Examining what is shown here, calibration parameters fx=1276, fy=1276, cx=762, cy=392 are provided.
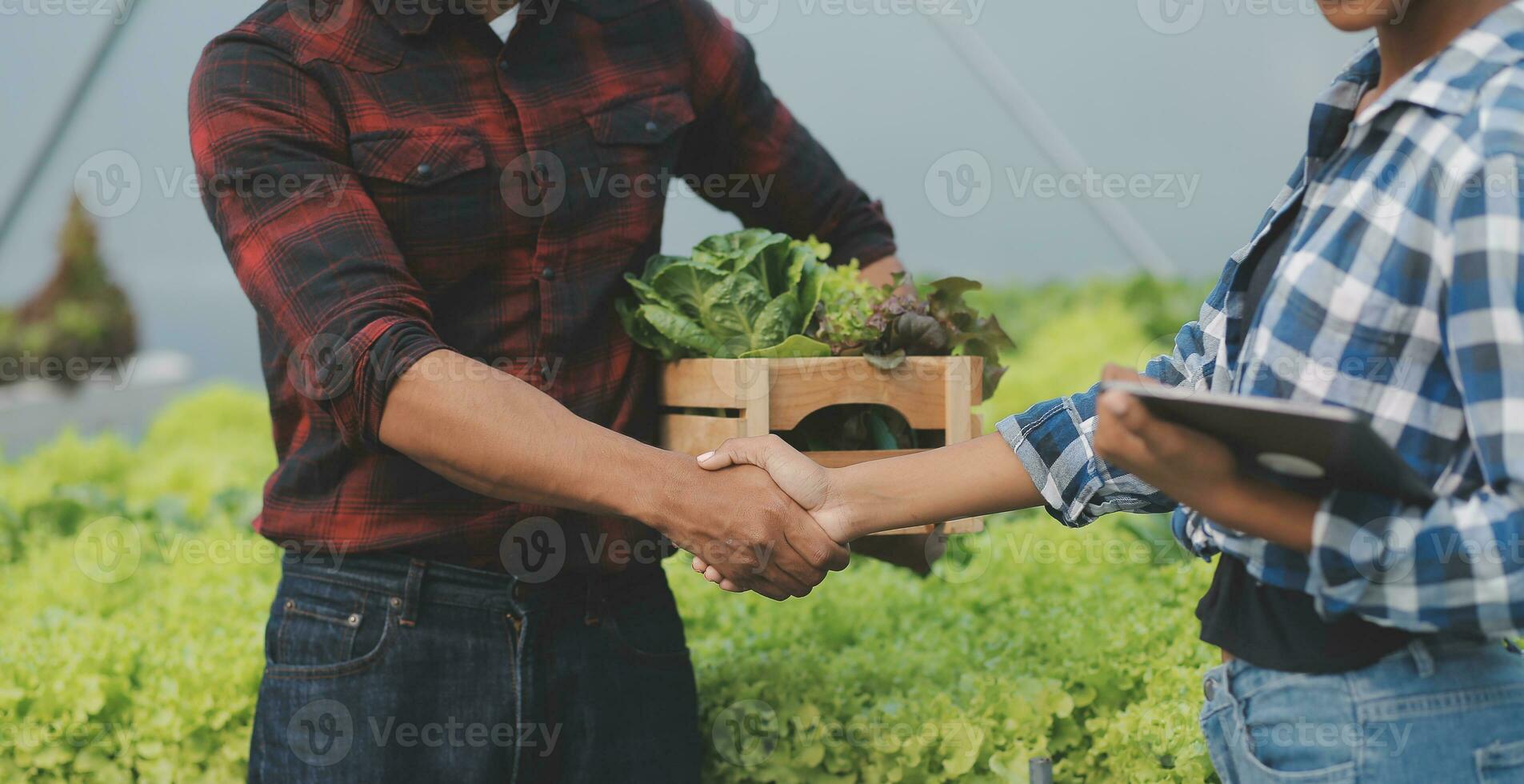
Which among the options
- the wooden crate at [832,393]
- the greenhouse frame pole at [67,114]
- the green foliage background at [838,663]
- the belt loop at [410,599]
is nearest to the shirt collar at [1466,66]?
the wooden crate at [832,393]

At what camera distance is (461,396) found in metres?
1.94

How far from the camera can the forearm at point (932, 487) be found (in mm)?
1852

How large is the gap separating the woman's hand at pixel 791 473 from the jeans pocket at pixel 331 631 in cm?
56

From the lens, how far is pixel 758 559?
2094 millimetres

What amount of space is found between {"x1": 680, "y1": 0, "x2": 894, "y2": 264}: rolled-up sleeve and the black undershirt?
1316mm

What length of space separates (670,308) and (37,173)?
440cm

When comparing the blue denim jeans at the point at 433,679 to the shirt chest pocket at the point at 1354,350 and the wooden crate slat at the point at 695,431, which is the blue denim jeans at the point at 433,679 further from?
the shirt chest pocket at the point at 1354,350

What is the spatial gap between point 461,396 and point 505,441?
3.7 inches

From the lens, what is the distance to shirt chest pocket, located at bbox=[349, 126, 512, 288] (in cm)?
212

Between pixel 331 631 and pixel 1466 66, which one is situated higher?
pixel 1466 66

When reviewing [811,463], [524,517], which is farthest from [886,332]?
[524,517]

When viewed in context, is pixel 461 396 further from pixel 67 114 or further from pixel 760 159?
pixel 67 114

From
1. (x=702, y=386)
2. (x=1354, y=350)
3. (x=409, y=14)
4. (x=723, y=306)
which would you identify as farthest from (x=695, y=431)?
(x=1354, y=350)

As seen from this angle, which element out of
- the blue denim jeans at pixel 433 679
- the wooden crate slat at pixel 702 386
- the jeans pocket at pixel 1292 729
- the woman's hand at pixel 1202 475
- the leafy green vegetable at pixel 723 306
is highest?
the woman's hand at pixel 1202 475
